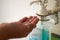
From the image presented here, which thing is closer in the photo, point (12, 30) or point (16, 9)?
point (12, 30)

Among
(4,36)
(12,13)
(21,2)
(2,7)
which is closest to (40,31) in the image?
(4,36)

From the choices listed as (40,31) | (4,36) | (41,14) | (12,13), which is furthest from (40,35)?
(12,13)

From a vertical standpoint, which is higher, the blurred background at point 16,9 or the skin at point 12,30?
the blurred background at point 16,9

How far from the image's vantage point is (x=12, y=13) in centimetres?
132

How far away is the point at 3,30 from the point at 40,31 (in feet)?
0.89

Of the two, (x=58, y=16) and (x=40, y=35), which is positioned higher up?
(x=58, y=16)

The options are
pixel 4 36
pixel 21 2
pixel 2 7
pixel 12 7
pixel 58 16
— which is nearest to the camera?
pixel 4 36

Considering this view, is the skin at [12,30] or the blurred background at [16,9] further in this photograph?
the blurred background at [16,9]

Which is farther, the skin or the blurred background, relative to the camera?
the blurred background

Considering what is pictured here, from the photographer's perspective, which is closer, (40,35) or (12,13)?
(40,35)

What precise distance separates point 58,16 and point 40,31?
15 cm

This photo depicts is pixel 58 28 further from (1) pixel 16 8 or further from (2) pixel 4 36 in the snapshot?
(1) pixel 16 8

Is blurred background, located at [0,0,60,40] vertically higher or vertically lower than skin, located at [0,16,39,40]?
higher

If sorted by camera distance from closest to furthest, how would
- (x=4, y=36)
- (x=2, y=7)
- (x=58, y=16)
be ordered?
(x=4, y=36), (x=58, y=16), (x=2, y=7)
